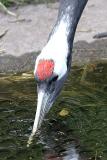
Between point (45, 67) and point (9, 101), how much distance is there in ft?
3.66

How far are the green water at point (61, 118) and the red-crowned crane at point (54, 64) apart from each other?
0.21 m

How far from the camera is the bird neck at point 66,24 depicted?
260 inches

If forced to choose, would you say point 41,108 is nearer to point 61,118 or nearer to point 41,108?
point 41,108

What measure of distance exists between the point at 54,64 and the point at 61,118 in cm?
67

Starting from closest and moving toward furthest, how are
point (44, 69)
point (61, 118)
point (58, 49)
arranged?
point (44, 69) → point (58, 49) → point (61, 118)

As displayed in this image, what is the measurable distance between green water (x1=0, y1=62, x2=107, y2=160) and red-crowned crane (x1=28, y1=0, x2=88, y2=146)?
0.21m

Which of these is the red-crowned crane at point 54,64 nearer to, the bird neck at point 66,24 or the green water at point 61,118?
the bird neck at point 66,24

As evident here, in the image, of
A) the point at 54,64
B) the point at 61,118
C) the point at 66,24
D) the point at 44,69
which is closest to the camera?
the point at 44,69

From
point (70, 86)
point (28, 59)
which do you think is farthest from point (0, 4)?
point (70, 86)

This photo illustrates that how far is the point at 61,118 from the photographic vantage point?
6715 millimetres

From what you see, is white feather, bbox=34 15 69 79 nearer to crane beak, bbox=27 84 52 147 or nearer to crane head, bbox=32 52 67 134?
crane head, bbox=32 52 67 134

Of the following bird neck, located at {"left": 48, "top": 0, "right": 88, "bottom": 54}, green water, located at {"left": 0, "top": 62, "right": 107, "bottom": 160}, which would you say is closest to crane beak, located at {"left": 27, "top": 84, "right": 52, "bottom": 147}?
green water, located at {"left": 0, "top": 62, "right": 107, "bottom": 160}

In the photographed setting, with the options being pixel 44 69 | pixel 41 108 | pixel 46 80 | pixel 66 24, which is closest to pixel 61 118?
pixel 41 108

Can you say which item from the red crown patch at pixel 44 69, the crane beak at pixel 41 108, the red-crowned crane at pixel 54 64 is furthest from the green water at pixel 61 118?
the red crown patch at pixel 44 69
